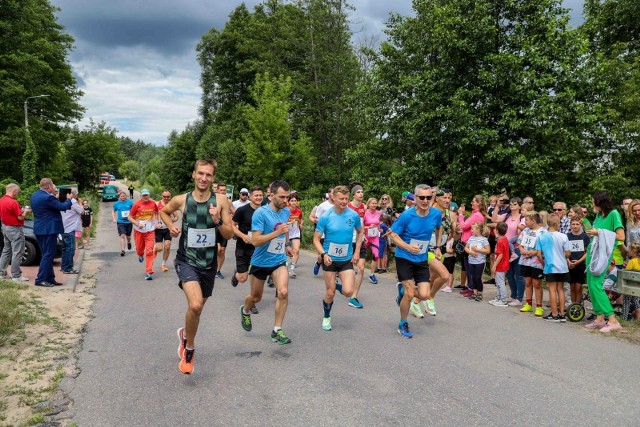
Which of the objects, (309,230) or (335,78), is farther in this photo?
(335,78)

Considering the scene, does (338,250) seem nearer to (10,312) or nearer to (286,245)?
(286,245)

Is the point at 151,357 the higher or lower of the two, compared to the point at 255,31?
lower

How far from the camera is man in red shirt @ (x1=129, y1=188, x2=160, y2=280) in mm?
10320

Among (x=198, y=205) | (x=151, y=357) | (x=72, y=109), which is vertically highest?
A: (x=72, y=109)

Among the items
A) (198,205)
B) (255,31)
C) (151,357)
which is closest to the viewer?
(198,205)

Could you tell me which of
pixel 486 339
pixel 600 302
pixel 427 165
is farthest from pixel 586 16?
pixel 486 339

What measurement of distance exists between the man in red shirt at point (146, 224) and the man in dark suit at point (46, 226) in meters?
1.64

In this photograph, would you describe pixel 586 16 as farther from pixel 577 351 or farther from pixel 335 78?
pixel 577 351

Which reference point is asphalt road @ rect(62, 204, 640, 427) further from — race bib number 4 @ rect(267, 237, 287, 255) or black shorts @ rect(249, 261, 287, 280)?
race bib number 4 @ rect(267, 237, 287, 255)

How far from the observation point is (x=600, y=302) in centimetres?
664

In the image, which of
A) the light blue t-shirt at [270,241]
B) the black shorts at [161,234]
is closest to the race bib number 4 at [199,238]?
the light blue t-shirt at [270,241]

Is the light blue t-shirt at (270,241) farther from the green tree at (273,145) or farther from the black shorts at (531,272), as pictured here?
the green tree at (273,145)

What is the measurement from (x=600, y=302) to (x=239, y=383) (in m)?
5.31

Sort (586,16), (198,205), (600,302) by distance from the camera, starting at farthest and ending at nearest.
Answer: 1. (586,16)
2. (600,302)
3. (198,205)
